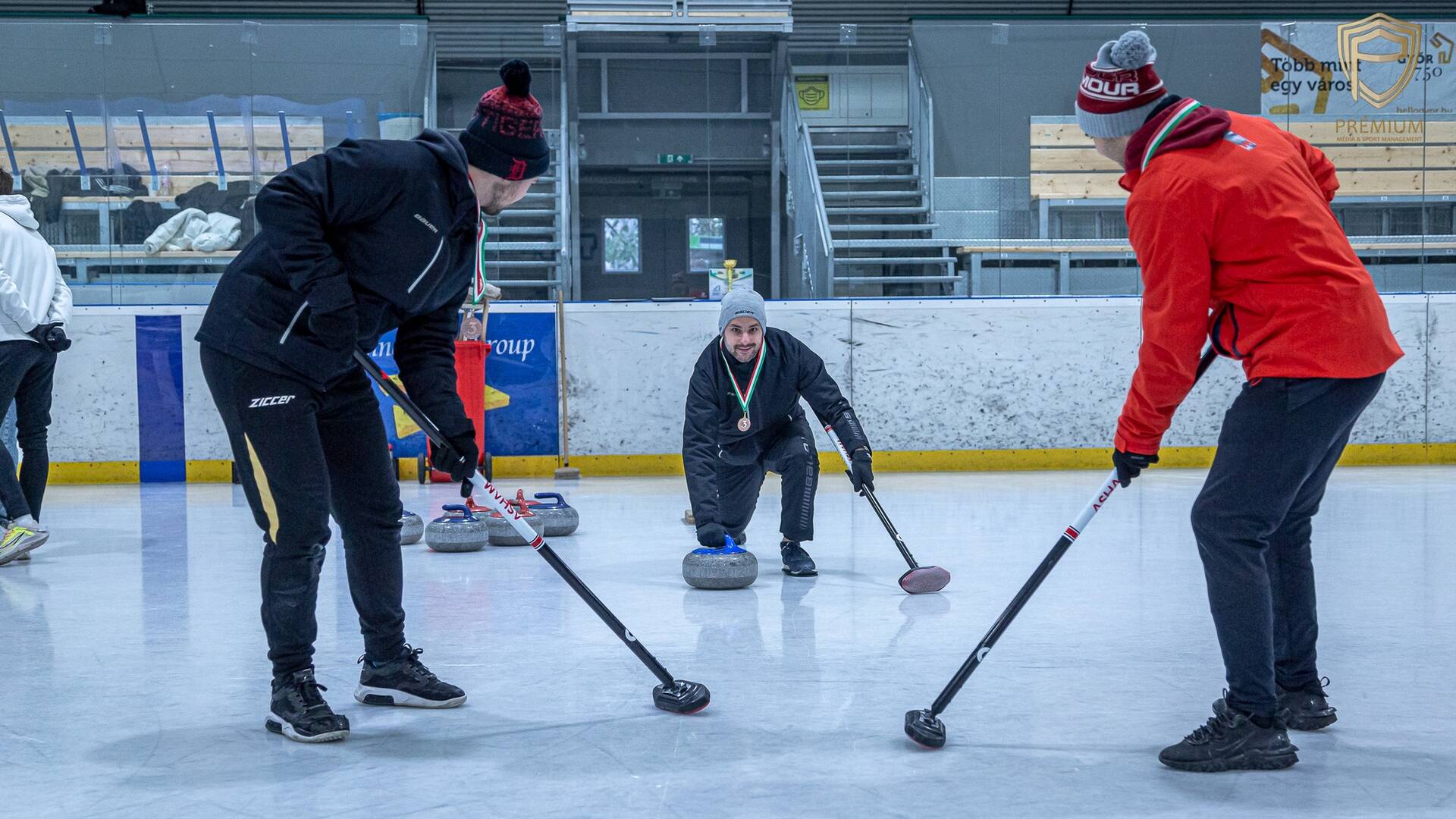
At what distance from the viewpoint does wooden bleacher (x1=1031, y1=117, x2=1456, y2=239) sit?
8445 millimetres

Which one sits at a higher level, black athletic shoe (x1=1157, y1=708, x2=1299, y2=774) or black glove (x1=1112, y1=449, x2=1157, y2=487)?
black glove (x1=1112, y1=449, x2=1157, y2=487)

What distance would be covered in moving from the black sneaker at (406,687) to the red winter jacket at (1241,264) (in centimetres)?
149

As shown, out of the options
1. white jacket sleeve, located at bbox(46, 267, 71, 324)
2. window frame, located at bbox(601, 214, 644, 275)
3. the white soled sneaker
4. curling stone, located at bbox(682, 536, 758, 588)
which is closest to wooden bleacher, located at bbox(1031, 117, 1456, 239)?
window frame, located at bbox(601, 214, 644, 275)

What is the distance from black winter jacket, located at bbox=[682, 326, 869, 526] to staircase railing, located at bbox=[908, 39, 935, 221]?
4247 millimetres

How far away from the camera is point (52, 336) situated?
4625 millimetres

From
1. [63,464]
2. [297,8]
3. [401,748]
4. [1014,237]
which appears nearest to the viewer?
[401,748]

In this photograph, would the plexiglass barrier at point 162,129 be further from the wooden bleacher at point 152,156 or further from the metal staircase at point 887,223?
the metal staircase at point 887,223

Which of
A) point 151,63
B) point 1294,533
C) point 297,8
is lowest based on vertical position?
point 1294,533

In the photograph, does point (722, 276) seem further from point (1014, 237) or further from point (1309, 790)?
point (1309, 790)

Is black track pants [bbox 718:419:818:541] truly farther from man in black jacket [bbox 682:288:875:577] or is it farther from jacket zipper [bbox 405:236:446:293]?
jacket zipper [bbox 405:236:446:293]

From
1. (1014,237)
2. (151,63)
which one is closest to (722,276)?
(1014,237)

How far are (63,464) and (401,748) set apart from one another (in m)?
6.72

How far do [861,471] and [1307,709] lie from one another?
1.76 m

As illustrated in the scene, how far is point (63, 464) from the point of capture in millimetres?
8016
